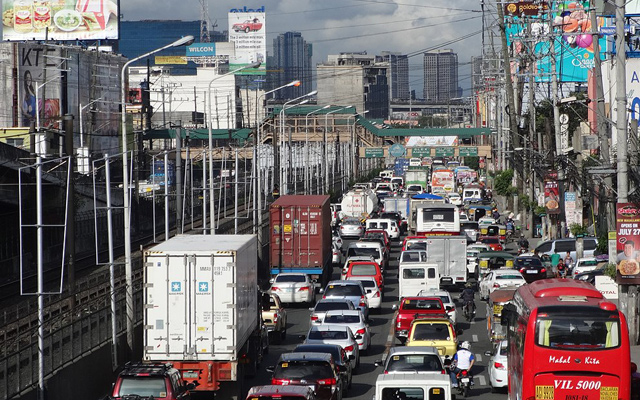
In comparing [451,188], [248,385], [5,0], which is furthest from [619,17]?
[5,0]

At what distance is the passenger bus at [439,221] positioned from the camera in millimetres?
55156

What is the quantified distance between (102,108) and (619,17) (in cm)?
8428

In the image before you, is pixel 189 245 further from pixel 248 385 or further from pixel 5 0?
pixel 5 0

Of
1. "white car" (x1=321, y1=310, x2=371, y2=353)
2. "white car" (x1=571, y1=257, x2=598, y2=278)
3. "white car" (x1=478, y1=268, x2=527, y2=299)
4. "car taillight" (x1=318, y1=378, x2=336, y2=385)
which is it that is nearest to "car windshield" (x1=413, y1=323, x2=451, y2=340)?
"white car" (x1=321, y1=310, x2=371, y2=353)

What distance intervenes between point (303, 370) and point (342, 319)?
8.73 m

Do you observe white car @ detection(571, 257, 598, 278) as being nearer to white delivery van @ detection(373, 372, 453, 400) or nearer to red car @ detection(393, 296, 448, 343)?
red car @ detection(393, 296, 448, 343)

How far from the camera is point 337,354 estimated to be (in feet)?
78.2

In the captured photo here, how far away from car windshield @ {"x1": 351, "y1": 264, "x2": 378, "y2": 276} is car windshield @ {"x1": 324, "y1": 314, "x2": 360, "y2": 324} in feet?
37.4

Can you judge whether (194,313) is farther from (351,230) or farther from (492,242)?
(351,230)

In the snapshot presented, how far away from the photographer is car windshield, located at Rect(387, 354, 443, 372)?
69.9 ft

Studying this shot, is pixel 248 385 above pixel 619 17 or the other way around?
the other way around

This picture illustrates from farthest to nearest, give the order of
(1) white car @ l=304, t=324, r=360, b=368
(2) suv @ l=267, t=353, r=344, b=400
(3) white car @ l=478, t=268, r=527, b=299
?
1. (3) white car @ l=478, t=268, r=527, b=299
2. (1) white car @ l=304, t=324, r=360, b=368
3. (2) suv @ l=267, t=353, r=344, b=400

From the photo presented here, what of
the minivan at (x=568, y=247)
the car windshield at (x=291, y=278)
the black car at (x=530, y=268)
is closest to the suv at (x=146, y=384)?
the car windshield at (x=291, y=278)

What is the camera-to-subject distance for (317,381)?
67.6 ft
